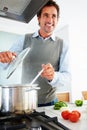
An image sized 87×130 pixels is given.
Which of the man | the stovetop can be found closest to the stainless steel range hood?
the man

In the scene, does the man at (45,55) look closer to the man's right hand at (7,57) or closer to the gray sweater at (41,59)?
the gray sweater at (41,59)

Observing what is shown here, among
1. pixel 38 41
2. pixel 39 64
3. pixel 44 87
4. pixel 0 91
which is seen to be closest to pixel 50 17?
pixel 38 41

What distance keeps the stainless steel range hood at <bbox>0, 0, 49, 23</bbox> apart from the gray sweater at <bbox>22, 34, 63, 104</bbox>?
38cm

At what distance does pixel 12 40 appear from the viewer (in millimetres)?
1942

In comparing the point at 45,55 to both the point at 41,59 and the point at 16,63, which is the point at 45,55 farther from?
the point at 16,63

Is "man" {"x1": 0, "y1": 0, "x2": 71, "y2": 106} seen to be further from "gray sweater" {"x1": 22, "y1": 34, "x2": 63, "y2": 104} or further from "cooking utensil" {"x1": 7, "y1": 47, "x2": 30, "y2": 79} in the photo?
"cooking utensil" {"x1": 7, "y1": 47, "x2": 30, "y2": 79}

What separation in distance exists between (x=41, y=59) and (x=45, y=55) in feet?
0.15

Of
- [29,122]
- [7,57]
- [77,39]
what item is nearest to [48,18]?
[7,57]

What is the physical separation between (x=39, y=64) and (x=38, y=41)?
184 millimetres

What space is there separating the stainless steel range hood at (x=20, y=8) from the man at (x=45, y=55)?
0.34 m

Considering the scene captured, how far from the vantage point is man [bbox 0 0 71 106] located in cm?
136

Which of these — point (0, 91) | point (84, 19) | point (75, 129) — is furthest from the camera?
point (84, 19)

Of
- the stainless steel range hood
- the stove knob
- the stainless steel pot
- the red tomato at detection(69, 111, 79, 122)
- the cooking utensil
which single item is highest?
the stainless steel range hood

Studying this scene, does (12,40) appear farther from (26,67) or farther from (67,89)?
(67,89)
